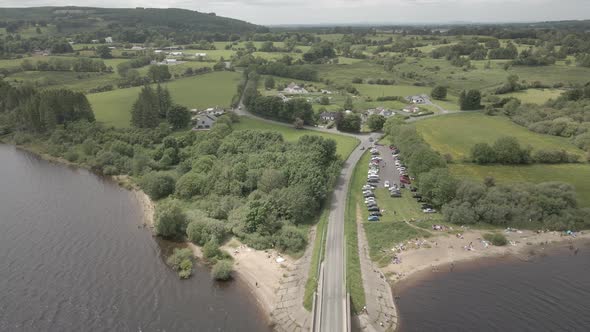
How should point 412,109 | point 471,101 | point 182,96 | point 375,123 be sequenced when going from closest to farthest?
point 375,123 → point 471,101 → point 412,109 → point 182,96

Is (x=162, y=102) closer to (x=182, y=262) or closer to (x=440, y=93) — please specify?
(x=182, y=262)

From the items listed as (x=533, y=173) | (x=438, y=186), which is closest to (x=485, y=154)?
(x=533, y=173)

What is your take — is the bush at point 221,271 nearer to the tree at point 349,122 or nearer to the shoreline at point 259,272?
the shoreline at point 259,272

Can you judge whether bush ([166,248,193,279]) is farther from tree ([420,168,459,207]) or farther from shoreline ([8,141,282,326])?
tree ([420,168,459,207])

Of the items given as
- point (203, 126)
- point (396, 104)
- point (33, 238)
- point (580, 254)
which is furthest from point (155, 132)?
point (580, 254)

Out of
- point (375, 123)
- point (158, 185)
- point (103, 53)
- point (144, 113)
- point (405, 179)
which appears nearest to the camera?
point (158, 185)

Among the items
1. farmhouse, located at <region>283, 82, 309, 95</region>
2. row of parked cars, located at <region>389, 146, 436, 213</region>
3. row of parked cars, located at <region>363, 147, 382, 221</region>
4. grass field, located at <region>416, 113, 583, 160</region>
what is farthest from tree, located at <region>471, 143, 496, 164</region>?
farmhouse, located at <region>283, 82, 309, 95</region>

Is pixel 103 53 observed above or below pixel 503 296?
above

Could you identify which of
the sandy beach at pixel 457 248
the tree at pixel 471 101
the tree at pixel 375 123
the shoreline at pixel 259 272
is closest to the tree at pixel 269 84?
the tree at pixel 375 123
